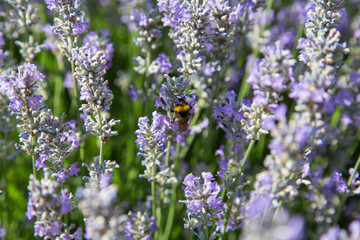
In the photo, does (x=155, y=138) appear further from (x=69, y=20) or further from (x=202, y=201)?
(x=69, y=20)

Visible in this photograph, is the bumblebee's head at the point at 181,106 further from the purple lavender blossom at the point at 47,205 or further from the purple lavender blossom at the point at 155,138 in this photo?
the purple lavender blossom at the point at 47,205

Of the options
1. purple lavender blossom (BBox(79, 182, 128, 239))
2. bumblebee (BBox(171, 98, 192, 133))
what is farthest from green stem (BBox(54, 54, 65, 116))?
purple lavender blossom (BBox(79, 182, 128, 239))

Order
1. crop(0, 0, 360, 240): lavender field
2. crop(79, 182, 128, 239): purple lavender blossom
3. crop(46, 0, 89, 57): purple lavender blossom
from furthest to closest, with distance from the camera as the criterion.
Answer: crop(46, 0, 89, 57): purple lavender blossom, crop(0, 0, 360, 240): lavender field, crop(79, 182, 128, 239): purple lavender blossom

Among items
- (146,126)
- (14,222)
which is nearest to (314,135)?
(146,126)

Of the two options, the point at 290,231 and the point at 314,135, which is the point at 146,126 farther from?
the point at 290,231

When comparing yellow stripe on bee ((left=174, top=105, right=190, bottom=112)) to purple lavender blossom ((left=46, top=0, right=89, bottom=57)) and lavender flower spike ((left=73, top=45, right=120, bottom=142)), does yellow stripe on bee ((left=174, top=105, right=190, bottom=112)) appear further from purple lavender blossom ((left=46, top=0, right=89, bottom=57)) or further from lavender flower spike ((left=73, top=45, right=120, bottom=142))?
purple lavender blossom ((left=46, top=0, right=89, bottom=57))

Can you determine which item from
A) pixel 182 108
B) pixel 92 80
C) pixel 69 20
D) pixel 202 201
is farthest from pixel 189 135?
pixel 69 20

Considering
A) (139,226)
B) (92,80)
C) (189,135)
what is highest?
(92,80)

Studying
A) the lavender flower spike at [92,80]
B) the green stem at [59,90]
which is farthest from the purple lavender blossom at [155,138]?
the green stem at [59,90]
